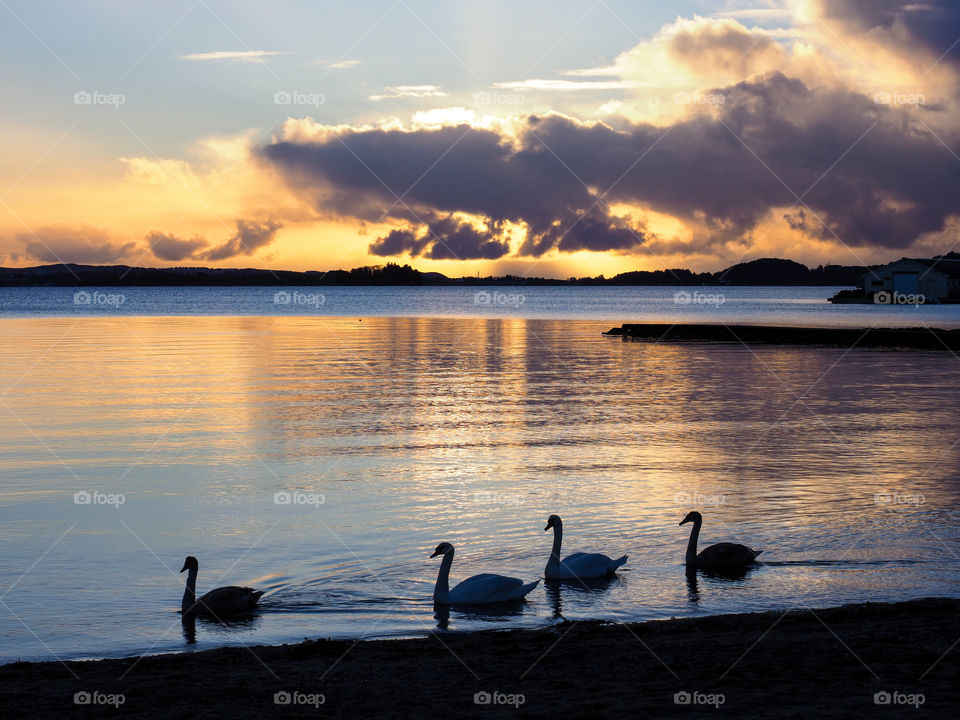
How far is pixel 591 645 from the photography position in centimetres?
1066

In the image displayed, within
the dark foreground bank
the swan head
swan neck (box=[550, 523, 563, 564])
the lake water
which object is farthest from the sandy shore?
the dark foreground bank

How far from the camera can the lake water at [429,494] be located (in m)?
12.9

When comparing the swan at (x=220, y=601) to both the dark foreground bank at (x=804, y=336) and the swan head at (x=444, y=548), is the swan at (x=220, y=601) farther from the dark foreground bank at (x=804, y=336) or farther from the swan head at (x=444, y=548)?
the dark foreground bank at (x=804, y=336)

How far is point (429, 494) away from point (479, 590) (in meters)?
6.49

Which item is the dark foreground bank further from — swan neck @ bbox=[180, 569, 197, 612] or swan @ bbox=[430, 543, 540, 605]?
swan neck @ bbox=[180, 569, 197, 612]

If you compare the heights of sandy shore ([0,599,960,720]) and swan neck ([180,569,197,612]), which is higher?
swan neck ([180,569,197,612])

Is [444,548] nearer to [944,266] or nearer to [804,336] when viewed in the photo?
[804,336]

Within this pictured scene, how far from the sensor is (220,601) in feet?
40.3

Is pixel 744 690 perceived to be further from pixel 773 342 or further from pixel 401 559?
pixel 773 342

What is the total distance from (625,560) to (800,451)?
1112cm

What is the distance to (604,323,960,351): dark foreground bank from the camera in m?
62.7

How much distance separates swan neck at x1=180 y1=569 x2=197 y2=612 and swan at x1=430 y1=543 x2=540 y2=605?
2.94 m

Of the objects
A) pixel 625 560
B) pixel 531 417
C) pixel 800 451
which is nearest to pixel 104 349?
pixel 531 417

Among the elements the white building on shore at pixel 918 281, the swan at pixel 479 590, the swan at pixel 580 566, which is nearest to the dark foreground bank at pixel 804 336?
the swan at pixel 580 566
